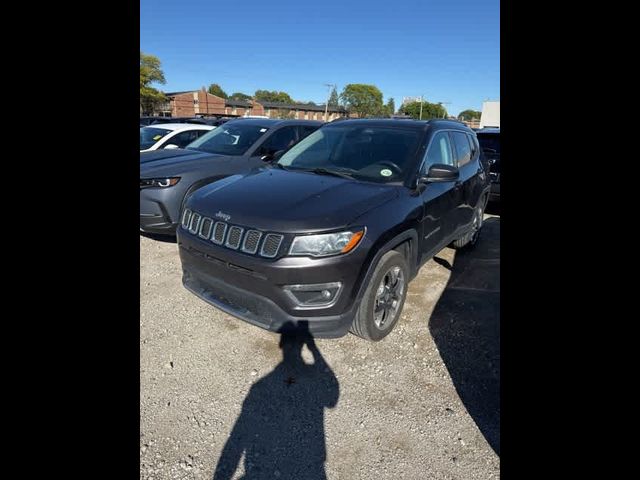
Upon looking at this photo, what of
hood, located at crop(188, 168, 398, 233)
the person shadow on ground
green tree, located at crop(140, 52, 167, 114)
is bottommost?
the person shadow on ground

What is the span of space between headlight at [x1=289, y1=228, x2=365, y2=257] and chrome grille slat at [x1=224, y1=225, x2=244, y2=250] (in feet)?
1.36

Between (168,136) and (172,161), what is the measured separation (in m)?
2.70

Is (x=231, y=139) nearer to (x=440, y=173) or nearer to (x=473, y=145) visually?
(x=473, y=145)

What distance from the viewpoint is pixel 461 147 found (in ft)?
15.9

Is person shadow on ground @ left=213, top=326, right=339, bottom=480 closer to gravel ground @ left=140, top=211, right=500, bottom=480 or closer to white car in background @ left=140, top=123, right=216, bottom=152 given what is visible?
gravel ground @ left=140, top=211, right=500, bottom=480

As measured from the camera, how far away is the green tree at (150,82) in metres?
49.5

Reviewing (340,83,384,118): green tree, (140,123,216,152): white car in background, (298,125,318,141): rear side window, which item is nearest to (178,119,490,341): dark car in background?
(298,125,318,141): rear side window

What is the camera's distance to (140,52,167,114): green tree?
162ft

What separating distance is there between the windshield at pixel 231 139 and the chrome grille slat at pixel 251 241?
138 inches
